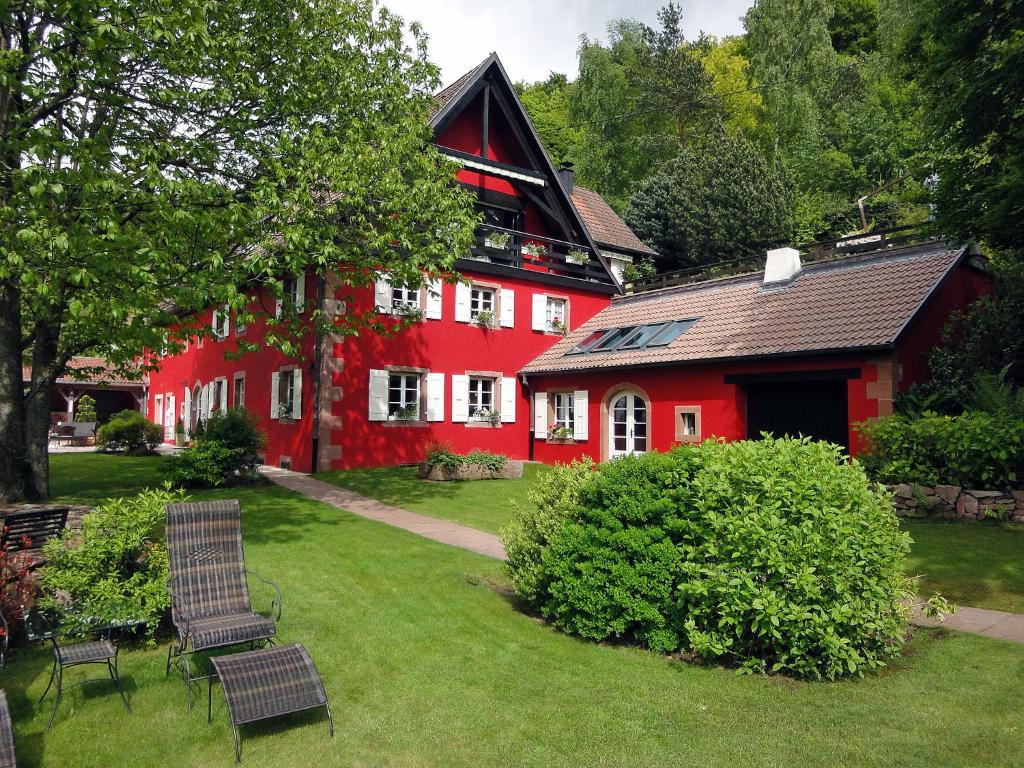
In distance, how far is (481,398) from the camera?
20.6m

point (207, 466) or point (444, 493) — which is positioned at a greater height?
point (207, 466)

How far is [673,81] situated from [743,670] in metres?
41.8

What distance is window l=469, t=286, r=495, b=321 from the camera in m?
20.4

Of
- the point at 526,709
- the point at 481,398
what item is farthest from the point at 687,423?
the point at 526,709

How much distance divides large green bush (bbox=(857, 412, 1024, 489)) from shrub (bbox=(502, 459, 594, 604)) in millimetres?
7534

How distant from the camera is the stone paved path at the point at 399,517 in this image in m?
9.67

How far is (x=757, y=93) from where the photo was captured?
4116 centimetres

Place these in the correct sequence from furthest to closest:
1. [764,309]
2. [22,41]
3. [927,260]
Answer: [764,309]
[927,260]
[22,41]

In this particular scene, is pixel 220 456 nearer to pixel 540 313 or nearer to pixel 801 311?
pixel 540 313

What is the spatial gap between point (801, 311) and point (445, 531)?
33.1ft

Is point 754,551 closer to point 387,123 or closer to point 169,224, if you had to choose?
point 169,224

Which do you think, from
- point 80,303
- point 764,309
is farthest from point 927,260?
point 80,303

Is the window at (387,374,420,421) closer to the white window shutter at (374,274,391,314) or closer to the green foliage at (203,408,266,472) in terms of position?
the white window shutter at (374,274,391,314)

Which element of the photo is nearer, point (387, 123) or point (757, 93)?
point (387, 123)
